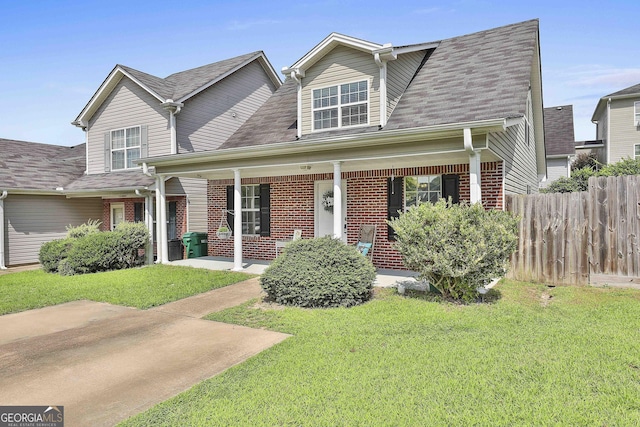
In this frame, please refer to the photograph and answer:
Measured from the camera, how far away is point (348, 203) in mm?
10727

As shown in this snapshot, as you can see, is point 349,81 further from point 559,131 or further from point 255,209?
point 559,131

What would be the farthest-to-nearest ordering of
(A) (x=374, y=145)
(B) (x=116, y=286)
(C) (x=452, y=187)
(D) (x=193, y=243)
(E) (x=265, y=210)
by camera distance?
1. (D) (x=193, y=243)
2. (E) (x=265, y=210)
3. (C) (x=452, y=187)
4. (B) (x=116, y=286)
5. (A) (x=374, y=145)

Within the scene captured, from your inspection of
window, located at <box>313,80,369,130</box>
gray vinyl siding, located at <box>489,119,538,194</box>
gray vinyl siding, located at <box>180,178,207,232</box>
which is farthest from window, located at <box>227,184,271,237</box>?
gray vinyl siding, located at <box>489,119,538,194</box>

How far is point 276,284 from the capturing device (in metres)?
6.86

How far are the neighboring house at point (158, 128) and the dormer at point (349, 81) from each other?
183 inches

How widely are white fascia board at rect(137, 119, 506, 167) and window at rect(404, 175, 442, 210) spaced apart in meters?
2.24

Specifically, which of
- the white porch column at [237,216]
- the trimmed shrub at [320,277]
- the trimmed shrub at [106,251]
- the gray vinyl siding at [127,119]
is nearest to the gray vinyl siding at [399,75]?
the white porch column at [237,216]

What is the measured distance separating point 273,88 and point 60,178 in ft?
31.3

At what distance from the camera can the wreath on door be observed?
11133 mm

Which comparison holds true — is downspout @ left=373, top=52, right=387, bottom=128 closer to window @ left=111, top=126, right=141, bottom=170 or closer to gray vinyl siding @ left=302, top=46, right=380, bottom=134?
gray vinyl siding @ left=302, top=46, right=380, bottom=134

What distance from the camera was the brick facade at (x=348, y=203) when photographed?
29.5 feet

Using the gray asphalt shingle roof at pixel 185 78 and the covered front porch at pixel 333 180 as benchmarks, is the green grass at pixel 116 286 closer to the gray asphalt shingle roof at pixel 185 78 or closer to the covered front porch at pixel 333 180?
the covered front porch at pixel 333 180

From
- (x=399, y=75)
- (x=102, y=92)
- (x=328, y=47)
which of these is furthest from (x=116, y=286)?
(x=102, y=92)

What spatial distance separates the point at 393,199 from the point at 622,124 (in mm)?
19263
